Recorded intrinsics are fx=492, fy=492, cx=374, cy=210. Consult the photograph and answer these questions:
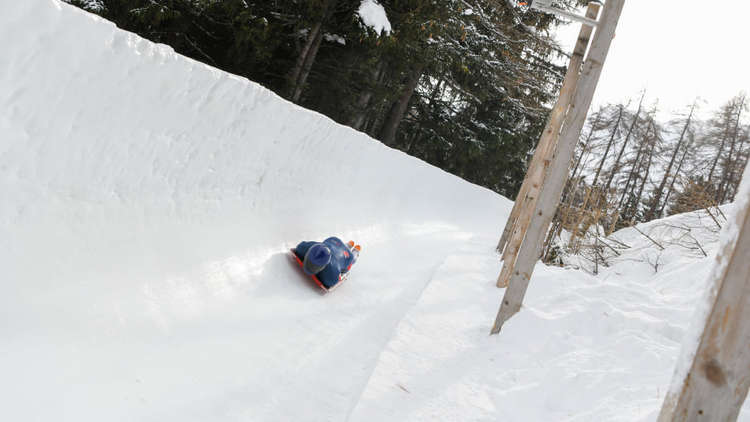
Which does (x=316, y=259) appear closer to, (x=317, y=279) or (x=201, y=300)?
(x=317, y=279)

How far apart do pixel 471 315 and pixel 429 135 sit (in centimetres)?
1508

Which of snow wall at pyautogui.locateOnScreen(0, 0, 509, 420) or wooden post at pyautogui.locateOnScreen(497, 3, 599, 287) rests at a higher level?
wooden post at pyautogui.locateOnScreen(497, 3, 599, 287)

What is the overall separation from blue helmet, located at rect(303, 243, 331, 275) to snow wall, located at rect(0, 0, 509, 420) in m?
0.19

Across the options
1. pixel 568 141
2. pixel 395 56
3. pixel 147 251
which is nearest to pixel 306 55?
pixel 395 56

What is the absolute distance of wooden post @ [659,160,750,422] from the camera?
134cm

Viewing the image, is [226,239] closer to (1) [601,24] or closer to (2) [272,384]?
(2) [272,384]

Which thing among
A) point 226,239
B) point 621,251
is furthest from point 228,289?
point 621,251

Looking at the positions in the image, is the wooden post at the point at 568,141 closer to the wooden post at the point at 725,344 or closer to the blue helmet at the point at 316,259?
the blue helmet at the point at 316,259

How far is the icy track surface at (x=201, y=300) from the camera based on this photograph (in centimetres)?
209

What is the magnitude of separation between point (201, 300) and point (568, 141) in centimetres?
304

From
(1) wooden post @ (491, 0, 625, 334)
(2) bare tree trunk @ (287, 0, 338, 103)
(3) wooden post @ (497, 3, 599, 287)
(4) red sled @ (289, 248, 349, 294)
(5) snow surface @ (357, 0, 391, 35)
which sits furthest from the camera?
(2) bare tree trunk @ (287, 0, 338, 103)

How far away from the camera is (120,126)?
2.63 meters

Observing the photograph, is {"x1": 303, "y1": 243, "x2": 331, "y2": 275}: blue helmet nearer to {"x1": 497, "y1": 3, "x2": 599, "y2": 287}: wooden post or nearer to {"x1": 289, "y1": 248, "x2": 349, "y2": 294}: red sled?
{"x1": 289, "y1": 248, "x2": 349, "y2": 294}: red sled

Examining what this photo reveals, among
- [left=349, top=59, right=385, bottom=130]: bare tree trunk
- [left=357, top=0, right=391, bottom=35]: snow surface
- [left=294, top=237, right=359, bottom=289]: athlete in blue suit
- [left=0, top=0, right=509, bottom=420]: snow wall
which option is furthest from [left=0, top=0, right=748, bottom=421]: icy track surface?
[left=349, top=59, right=385, bottom=130]: bare tree trunk
